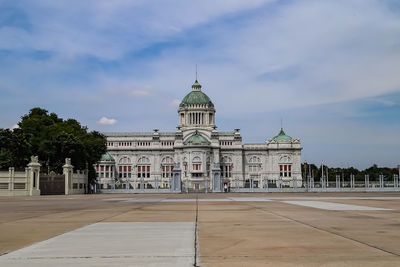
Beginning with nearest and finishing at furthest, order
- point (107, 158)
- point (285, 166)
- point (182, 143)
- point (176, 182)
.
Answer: point (176, 182) < point (182, 143) < point (107, 158) < point (285, 166)

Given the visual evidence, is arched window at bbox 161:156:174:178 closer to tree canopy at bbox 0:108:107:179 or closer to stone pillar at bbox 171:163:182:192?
stone pillar at bbox 171:163:182:192

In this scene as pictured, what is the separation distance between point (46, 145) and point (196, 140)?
241ft

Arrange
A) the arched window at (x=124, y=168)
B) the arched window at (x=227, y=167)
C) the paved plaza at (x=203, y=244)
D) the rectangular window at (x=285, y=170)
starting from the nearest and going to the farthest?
the paved plaza at (x=203, y=244), the arched window at (x=227, y=167), the rectangular window at (x=285, y=170), the arched window at (x=124, y=168)

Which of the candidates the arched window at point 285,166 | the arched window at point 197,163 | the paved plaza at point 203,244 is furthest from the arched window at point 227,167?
the paved plaza at point 203,244

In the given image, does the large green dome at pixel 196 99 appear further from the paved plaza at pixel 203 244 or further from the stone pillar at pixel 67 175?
the paved plaza at pixel 203 244

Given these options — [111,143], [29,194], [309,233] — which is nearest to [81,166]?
[29,194]

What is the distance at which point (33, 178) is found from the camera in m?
62.0

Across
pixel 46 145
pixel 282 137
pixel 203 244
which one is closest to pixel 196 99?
pixel 282 137

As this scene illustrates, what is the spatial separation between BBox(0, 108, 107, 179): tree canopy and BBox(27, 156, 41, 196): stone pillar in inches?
343

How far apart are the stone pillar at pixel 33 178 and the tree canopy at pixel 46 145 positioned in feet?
28.6

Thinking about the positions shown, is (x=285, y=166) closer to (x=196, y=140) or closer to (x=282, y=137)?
(x=282, y=137)

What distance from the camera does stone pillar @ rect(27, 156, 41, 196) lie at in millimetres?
61438

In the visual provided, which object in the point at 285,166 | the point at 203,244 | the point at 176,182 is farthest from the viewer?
the point at 285,166

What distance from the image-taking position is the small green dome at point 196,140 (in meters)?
141
